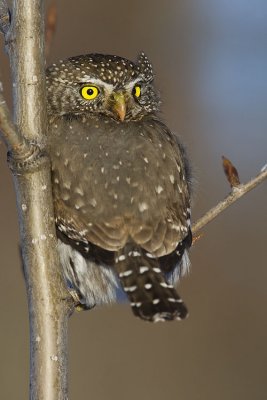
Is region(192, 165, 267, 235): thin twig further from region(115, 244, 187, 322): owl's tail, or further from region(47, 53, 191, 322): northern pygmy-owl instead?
region(115, 244, 187, 322): owl's tail

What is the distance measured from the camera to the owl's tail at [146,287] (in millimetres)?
3092

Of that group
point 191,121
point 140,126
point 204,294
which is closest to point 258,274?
point 204,294

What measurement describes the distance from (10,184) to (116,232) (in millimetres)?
3798

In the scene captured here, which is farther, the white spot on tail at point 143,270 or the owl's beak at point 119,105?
the owl's beak at point 119,105

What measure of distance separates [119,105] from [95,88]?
0.59 ft

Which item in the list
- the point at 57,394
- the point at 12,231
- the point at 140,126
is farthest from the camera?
the point at 12,231

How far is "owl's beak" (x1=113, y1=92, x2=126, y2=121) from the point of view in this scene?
12.8ft

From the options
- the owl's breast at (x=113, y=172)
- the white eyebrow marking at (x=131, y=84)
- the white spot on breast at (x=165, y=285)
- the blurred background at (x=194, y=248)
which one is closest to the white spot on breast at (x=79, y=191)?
the owl's breast at (x=113, y=172)

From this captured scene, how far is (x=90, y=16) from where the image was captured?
8195mm

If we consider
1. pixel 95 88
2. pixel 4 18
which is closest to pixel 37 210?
pixel 4 18

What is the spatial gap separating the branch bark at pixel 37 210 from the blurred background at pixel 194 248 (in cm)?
278

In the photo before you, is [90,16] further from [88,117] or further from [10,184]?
[88,117]

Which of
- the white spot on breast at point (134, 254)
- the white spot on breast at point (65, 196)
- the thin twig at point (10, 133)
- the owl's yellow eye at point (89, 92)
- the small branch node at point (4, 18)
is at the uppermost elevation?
the owl's yellow eye at point (89, 92)

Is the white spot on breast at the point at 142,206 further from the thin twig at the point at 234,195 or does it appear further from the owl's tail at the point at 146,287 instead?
the thin twig at the point at 234,195
